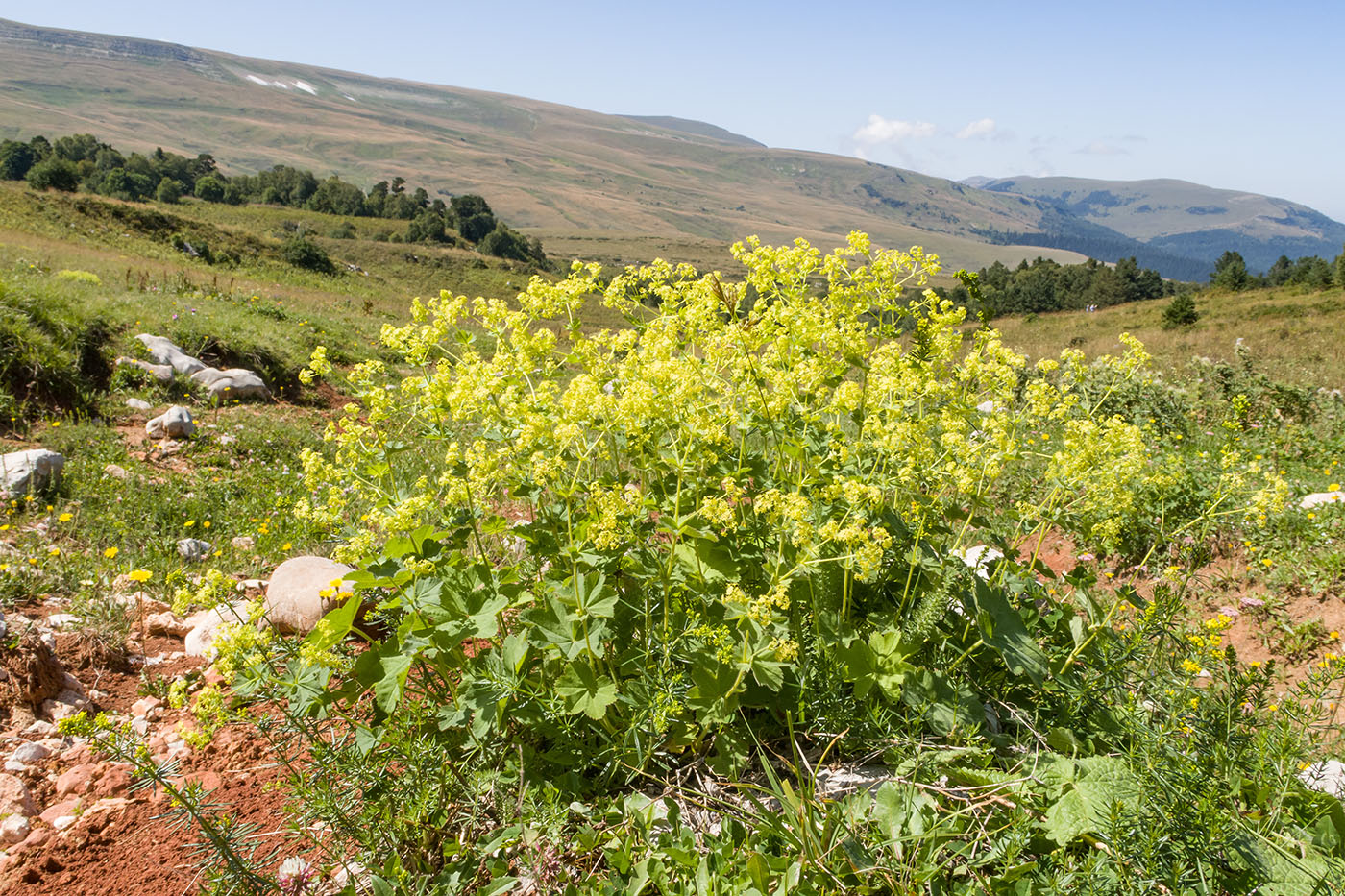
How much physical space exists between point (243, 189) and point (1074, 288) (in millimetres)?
96444

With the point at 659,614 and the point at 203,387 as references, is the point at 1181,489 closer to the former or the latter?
the point at 659,614

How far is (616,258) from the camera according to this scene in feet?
518

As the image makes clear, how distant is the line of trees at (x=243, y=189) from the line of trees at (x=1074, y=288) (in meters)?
56.5

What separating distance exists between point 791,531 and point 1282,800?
2.08 meters

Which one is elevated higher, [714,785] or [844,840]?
[844,840]

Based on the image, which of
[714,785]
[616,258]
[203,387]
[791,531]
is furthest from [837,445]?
[616,258]

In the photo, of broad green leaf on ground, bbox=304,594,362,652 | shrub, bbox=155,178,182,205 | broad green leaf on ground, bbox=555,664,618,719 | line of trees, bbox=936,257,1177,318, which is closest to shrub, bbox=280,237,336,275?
shrub, bbox=155,178,182,205

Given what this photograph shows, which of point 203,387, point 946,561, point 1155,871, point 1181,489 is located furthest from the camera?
point 203,387

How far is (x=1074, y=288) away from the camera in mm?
66500

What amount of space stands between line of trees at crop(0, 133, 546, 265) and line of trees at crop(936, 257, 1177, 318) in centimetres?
5653

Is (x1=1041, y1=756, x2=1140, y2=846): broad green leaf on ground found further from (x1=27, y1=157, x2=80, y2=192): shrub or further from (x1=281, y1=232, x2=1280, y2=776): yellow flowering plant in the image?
(x1=27, y1=157, x2=80, y2=192): shrub

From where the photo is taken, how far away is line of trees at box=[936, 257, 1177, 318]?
62.7m

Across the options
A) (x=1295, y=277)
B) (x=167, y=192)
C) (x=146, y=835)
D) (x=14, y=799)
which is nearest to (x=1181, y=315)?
(x=1295, y=277)

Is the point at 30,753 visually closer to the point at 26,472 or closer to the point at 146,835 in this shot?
the point at 146,835
